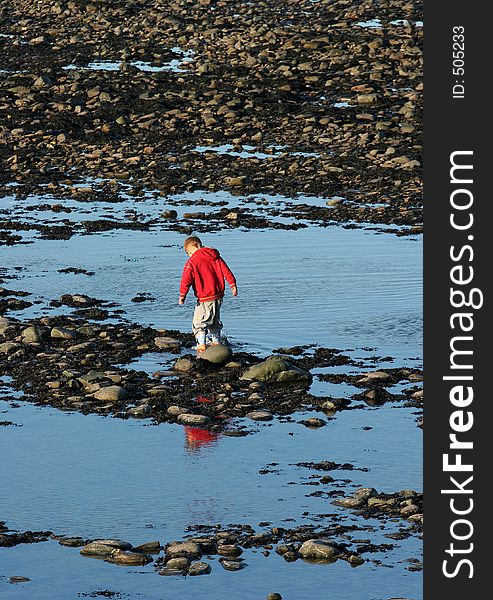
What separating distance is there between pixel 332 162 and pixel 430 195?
78.6ft

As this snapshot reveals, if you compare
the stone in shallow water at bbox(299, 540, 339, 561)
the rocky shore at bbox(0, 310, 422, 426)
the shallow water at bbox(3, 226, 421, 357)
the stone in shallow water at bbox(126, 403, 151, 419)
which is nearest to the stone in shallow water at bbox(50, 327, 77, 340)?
the rocky shore at bbox(0, 310, 422, 426)

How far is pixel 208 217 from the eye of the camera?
96.9ft

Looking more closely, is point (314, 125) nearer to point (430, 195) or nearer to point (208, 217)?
point (208, 217)

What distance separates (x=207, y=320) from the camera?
62.7ft

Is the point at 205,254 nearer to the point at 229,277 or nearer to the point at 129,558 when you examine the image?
the point at 229,277

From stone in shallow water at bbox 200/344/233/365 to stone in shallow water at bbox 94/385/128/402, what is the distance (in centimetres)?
172

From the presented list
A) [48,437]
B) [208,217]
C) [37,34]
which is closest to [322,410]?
[48,437]

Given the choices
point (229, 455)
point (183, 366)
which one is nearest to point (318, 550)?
point (229, 455)

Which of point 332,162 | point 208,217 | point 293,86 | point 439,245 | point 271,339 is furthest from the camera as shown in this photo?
point 293,86

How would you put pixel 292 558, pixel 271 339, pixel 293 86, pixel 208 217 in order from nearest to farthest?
pixel 292 558 < pixel 271 339 < pixel 208 217 < pixel 293 86

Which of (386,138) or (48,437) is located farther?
(386,138)

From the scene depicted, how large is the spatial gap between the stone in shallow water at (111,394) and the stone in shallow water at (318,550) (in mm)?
5261

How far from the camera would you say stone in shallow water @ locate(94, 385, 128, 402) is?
1669 centimetres

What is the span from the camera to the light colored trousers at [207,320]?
1905 centimetres
